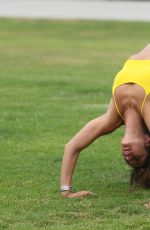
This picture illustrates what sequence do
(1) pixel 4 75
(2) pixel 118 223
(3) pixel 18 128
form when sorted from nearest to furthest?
1. (2) pixel 118 223
2. (3) pixel 18 128
3. (1) pixel 4 75

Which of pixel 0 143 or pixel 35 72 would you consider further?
pixel 35 72

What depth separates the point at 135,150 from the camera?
23.5ft

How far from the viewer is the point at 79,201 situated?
24.5ft

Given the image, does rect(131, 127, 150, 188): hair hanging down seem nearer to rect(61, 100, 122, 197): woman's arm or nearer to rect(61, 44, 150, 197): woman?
rect(61, 44, 150, 197): woman

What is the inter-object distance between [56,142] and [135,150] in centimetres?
351

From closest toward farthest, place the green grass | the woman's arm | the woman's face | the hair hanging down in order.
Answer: the green grass → the woman's face → the hair hanging down → the woman's arm

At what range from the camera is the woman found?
7.21 meters

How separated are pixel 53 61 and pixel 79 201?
45.0 ft

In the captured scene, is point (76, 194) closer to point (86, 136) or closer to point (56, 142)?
point (86, 136)

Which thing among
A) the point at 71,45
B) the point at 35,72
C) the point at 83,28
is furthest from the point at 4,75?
the point at 83,28

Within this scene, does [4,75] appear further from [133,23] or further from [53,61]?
[133,23]

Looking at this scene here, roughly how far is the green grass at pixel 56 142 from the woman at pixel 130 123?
25 centimetres

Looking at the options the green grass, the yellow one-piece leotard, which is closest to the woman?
the yellow one-piece leotard

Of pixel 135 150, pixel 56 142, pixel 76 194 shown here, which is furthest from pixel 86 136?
pixel 56 142
